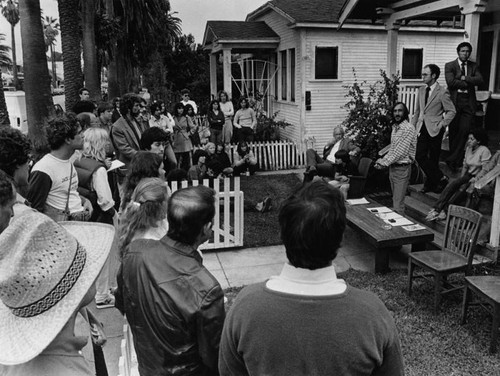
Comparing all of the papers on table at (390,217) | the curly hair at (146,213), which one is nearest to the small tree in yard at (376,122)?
the papers on table at (390,217)

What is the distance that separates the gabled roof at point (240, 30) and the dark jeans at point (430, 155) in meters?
9.09

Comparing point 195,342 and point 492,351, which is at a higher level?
point 195,342

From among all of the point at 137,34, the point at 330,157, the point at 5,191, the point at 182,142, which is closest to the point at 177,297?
the point at 5,191

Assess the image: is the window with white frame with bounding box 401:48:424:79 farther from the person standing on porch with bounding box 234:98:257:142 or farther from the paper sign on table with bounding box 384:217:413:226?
the paper sign on table with bounding box 384:217:413:226

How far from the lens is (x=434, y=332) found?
14.6 ft

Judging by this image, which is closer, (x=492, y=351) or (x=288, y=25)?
(x=492, y=351)

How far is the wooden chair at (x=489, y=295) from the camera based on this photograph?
3990 millimetres

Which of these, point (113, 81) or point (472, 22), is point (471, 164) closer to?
point (472, 22)

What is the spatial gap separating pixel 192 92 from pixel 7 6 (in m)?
61.9

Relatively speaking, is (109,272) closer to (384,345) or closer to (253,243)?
(253,243)

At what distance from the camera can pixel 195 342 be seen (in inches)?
85.8

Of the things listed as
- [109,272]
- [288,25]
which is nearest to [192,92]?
[288,25]

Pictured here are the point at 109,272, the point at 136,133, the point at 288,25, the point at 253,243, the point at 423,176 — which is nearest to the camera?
the point at 109,272

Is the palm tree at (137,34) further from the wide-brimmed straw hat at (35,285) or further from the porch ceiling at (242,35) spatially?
the wide-brimmed straw hat at (35,285)
